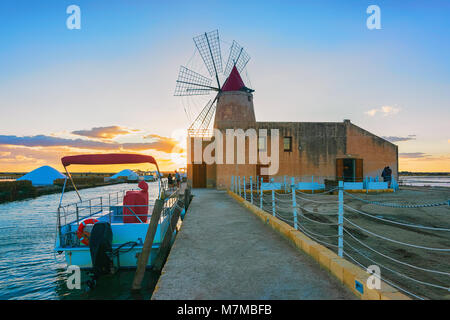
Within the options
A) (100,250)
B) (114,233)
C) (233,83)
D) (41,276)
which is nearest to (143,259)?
(100,250)

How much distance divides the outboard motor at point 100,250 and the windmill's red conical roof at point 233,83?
2248cm

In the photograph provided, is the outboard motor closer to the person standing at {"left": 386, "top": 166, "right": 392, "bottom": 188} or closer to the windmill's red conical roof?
the person standing at {"left": 386, "top": 166, "right": 392, "bottom": 188}

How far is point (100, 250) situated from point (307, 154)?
1839 cm

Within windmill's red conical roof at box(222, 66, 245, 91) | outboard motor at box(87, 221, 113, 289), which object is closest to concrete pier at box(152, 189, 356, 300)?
outboard motor at box(87, 221, 113, 289)

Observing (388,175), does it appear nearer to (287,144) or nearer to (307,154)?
(307,154)

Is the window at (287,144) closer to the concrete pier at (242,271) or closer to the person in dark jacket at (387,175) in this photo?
the person in dark jacket at (387,175)

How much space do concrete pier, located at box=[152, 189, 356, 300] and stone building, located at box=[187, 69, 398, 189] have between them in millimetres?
15455

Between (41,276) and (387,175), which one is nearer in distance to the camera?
(41,276)

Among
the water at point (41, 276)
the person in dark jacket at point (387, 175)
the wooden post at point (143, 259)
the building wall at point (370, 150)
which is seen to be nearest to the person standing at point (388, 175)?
the person in dark jacket at point (387, 175)

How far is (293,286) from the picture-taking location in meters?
3.50

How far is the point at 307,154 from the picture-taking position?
73.5 feet

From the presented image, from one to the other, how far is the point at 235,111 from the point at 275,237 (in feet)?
70.3

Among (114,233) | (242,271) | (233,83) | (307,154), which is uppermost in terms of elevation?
(233,83)
